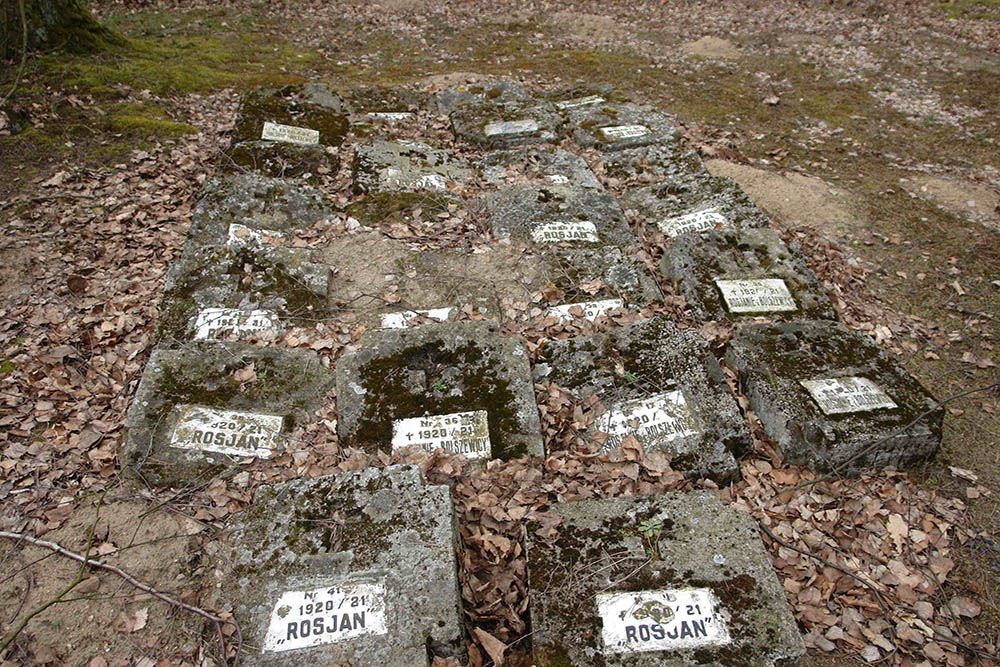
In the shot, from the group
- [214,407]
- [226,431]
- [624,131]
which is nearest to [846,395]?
[226,431]

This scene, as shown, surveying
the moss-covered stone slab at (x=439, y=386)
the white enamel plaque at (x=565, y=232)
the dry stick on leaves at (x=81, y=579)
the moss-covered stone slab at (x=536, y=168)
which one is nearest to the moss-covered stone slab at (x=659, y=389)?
the moss-covered stone slab at (x=439, y=386)

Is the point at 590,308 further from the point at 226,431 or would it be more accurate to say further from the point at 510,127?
the point at 510,127

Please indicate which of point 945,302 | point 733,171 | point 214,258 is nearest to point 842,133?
point 733,171

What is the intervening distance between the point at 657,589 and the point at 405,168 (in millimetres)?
5256

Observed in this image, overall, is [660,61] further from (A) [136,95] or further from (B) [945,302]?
(A) [136,95]

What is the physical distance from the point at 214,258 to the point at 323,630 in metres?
3.30

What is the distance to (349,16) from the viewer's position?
1240 cm

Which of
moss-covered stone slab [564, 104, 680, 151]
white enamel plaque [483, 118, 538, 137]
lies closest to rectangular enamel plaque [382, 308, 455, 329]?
white enamel plaque [483, 118, 538, 137]

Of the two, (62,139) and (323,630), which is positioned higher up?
(62,139)

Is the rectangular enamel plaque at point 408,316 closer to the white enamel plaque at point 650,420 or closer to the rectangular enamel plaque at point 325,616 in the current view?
the white enamel plaque at point 650,420

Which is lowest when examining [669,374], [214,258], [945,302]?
[945,302]

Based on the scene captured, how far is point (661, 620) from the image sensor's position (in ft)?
8.18

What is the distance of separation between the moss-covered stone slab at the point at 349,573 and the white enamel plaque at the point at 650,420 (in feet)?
3.94

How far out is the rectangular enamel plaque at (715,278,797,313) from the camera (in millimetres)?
4590
